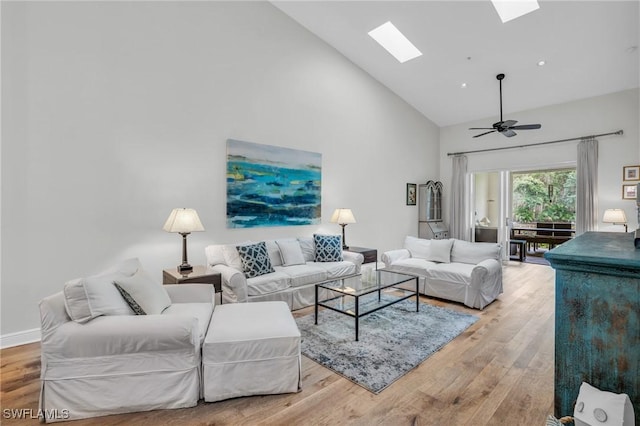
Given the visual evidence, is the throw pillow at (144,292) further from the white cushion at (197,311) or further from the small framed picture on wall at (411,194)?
the small framed picture on wall at (411,194)

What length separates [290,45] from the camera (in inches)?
187

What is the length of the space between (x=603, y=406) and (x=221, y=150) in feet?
13.3

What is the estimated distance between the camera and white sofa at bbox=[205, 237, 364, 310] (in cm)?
336

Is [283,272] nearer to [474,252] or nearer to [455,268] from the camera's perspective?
[455,268]

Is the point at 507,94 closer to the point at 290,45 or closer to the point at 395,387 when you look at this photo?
the point at 290,45

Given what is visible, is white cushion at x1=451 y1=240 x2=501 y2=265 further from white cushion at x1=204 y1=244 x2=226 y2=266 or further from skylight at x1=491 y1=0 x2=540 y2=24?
white cushion at x1=204 y1=244 x2=226 y2=266

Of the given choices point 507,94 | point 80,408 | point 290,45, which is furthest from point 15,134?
point 507,94

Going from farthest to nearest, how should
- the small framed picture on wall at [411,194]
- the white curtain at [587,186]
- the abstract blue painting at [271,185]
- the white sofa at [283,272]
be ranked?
the small framed picture on wall at [411,194] < the white curtain at [587,186] < the abstract blue painting at [271,185] < the white sofa at [283,272]

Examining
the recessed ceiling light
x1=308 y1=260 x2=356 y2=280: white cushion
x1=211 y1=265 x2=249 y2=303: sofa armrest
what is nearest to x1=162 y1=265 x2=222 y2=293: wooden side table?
x1=211 y1=265 x2=249 y2=303: sofa armrest

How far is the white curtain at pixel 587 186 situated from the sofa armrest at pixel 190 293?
21.1 ft

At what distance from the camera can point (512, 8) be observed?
163 inches

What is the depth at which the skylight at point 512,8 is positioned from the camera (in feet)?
13.1

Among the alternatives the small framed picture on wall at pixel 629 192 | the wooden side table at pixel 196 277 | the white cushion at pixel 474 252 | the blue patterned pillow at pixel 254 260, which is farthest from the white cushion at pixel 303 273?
the small framed picture on wall at pixel 629 192

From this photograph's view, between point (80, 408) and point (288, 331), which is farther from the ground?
point (288, 331)
